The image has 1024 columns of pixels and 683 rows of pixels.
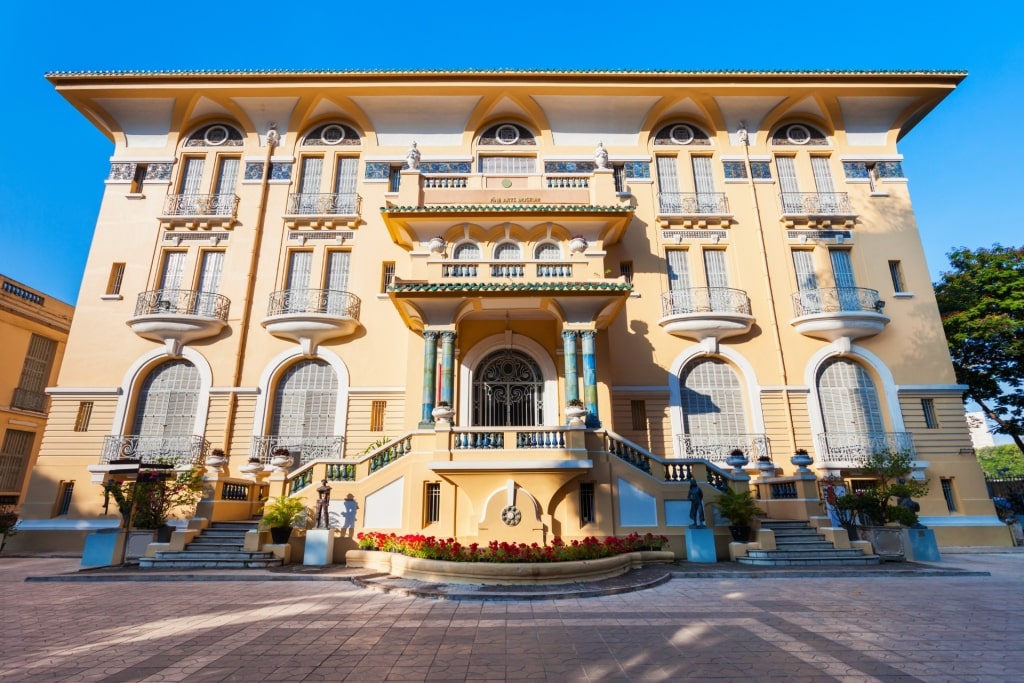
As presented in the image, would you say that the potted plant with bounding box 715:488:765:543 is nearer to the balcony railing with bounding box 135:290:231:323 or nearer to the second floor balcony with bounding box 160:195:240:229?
the balcony railing with bounding box 135:290:231:323

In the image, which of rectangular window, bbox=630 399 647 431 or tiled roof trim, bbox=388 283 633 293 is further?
rectangular window, bbox=630 399 647 431

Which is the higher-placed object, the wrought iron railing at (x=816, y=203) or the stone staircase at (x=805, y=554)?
the wrought iron railing at (x=816, y=203)

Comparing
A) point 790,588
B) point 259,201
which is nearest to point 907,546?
point 790,588

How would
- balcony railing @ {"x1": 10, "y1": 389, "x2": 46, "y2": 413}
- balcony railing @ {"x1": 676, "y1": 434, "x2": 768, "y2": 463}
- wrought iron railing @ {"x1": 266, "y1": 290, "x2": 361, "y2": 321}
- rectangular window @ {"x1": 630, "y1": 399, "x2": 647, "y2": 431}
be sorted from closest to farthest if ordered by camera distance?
balcony railing @ {"x1": 676, "y1": 434, "x2": 768, "y2": 463}
rectangular window @ {"x1": 630, "y1": 399, "x2": 647, "y2": 431}
wrought iron railing @ {"x1": 266, "y1": 290, "x2": 361, "y2": 321}
balcony railing @ {"x1": 10, "y1": 389, "x2": 46, "y2": 413}

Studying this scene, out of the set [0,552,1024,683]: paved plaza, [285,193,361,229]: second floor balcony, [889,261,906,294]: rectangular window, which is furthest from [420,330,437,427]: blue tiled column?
[889,261,906,294]: rectangular window

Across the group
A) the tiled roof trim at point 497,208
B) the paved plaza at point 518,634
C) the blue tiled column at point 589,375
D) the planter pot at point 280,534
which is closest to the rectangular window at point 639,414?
the blue tiled column at point 589,375

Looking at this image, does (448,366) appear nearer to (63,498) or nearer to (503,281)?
(503,281)

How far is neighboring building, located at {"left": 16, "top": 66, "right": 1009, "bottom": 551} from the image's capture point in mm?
16000

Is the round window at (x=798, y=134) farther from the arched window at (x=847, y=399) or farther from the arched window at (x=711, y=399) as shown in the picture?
the arched window at (x=711, y=399)

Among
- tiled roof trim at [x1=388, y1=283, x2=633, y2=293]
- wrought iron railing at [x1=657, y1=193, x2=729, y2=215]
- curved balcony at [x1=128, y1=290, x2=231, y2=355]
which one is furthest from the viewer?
wrought iron railing at [x1=657, y1=193, x2=729, y2=215]

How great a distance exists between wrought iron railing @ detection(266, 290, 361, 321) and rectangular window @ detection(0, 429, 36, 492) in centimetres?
1332

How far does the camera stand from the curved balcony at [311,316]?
17.6m

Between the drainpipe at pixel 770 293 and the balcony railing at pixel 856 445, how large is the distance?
98 centimetres

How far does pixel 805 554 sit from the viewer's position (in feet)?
38.4
